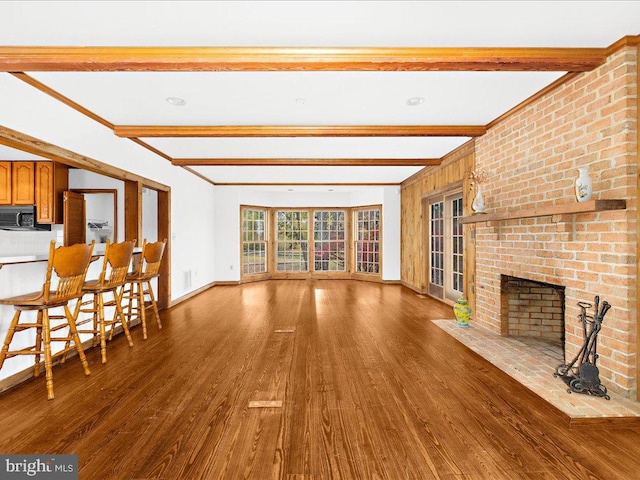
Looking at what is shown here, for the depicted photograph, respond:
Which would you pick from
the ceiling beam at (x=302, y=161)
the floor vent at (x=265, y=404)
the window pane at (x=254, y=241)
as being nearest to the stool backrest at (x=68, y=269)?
the floor vent at (x=265, y=404)

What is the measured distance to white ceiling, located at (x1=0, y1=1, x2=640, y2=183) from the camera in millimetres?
1972

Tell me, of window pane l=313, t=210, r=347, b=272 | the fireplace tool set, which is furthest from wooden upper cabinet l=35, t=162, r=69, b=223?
the fireplace tool set

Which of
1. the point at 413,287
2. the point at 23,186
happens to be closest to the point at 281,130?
the point at 23,186

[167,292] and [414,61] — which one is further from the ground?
[414,61]

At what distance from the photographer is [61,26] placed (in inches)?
83.4

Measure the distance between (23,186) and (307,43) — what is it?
538 cm

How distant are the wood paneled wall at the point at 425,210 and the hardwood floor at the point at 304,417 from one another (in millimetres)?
1694

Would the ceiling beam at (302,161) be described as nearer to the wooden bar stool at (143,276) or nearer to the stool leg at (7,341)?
the wooden bar stool at (143,276)

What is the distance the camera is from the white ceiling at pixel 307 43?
77.6 inches

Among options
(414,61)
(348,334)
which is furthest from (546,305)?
(414,61)

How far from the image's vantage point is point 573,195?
2.79 meters

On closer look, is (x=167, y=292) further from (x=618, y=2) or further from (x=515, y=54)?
(x=618, y=2)

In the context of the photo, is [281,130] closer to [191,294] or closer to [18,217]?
[191,294]

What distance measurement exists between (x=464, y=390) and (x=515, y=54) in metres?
2.55
